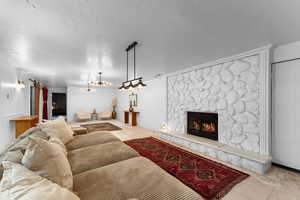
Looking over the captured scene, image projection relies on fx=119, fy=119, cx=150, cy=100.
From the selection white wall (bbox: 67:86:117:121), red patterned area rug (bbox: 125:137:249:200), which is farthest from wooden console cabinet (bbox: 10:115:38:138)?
white wall (bbox: 67:86:117:121)

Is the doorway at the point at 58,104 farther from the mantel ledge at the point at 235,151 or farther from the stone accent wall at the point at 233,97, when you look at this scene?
the mantel ledge at the point at 235,151

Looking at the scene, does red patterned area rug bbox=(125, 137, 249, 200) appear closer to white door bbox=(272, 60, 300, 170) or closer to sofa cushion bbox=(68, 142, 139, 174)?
white door bbox=(272, 60, 300, 170)

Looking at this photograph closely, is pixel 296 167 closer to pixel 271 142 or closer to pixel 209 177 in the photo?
pixel 271 142

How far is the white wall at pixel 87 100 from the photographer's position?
811 centimetres

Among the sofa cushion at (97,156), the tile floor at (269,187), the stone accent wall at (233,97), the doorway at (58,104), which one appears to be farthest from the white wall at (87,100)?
the tile floor at (269,187)

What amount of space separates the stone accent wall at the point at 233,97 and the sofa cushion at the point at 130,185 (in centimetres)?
243

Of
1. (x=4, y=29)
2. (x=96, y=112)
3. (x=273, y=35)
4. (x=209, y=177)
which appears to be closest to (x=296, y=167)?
(x=209, y=177)

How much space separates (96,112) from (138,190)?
8.76m

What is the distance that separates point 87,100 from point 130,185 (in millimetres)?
8744

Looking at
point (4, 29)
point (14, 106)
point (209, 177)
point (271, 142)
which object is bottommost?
point (209, 177)

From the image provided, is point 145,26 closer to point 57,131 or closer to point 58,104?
point 57,131

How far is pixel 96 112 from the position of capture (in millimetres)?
8914

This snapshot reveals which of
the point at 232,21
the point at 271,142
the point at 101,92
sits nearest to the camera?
the point at 232,21

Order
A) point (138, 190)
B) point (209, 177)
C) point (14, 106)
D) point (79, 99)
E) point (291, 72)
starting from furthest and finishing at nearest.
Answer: point (79, 99), point (14, 106), point (291, 72), point (209, 177), point (138, 190)
